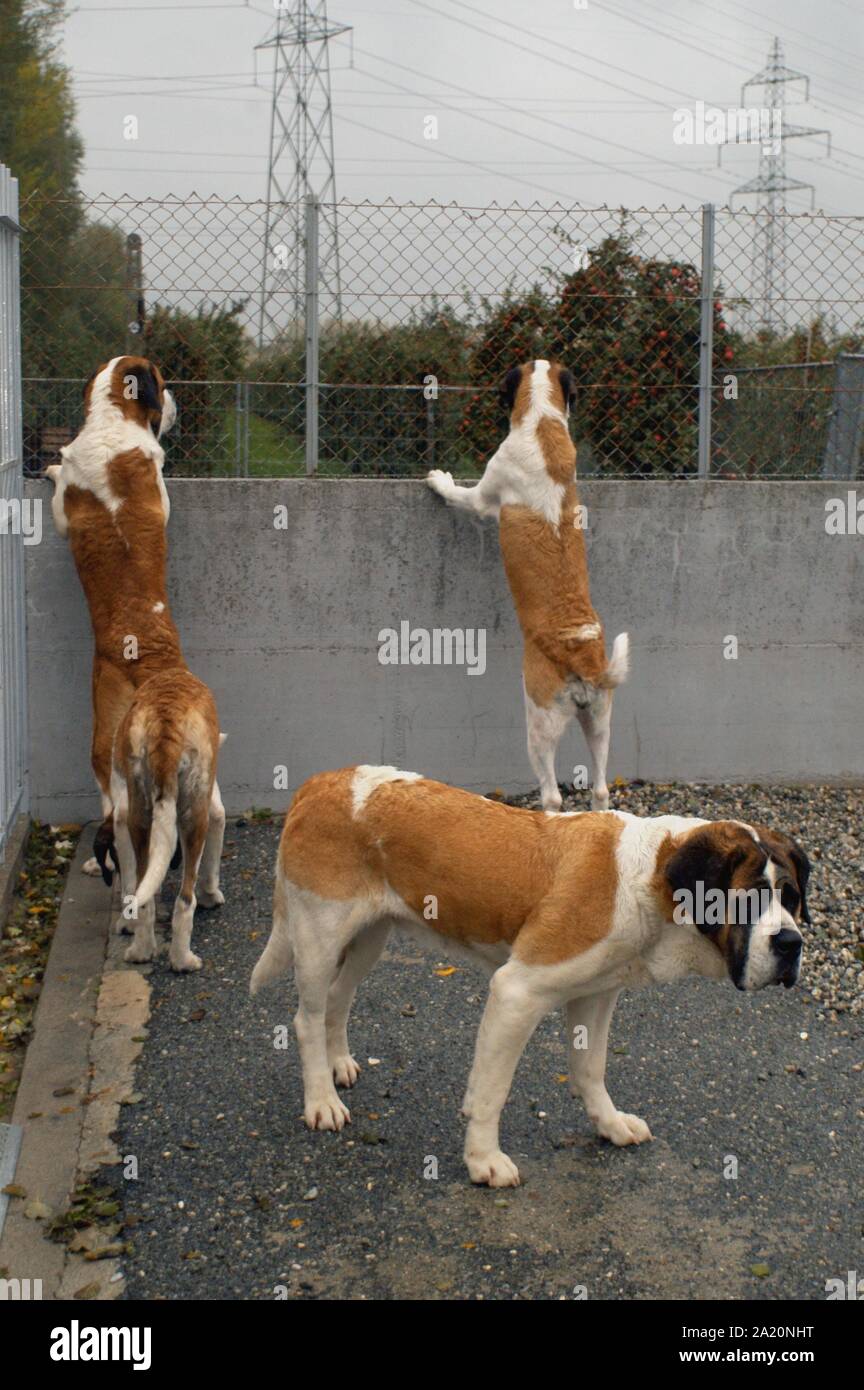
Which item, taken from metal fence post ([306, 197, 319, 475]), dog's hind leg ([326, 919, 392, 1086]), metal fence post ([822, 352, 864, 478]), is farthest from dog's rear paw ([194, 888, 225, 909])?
metal fence post ([822, 352, 864, 478])

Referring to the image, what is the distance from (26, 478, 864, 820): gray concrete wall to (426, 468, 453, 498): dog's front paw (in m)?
0.09

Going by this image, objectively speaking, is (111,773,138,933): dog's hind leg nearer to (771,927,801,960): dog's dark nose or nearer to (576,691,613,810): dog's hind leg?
(576,691,613,810): dog's hind leg

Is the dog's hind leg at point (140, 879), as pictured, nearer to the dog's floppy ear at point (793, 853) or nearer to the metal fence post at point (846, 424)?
the dog's floppy ear at point (793, 853)

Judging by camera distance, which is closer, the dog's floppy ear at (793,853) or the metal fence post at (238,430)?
the dog's floppy ear at (793,853)

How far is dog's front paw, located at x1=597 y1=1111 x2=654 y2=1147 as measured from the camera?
500 centimetres

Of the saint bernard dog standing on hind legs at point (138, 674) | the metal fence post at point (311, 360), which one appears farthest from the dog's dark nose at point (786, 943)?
the metal fence post at point (311, 360)

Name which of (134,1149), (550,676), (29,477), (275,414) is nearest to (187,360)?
(275,414)

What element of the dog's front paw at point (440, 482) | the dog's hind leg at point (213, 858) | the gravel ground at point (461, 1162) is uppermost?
the dog's front paw at point (440, 482)

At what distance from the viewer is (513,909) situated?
4.65 meters

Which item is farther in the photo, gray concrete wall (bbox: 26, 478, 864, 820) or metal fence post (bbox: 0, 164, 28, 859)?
gray concrete wall (bbox: 26, 478, 864, 820)

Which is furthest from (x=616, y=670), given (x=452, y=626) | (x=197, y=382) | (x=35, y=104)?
(x=35, y=104)

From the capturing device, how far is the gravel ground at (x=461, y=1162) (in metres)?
4.27

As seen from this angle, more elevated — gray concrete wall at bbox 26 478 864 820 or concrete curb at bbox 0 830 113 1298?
gray concrete wall at bbox 26 478 864 820

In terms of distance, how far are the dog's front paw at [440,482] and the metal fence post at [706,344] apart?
1.70 m
